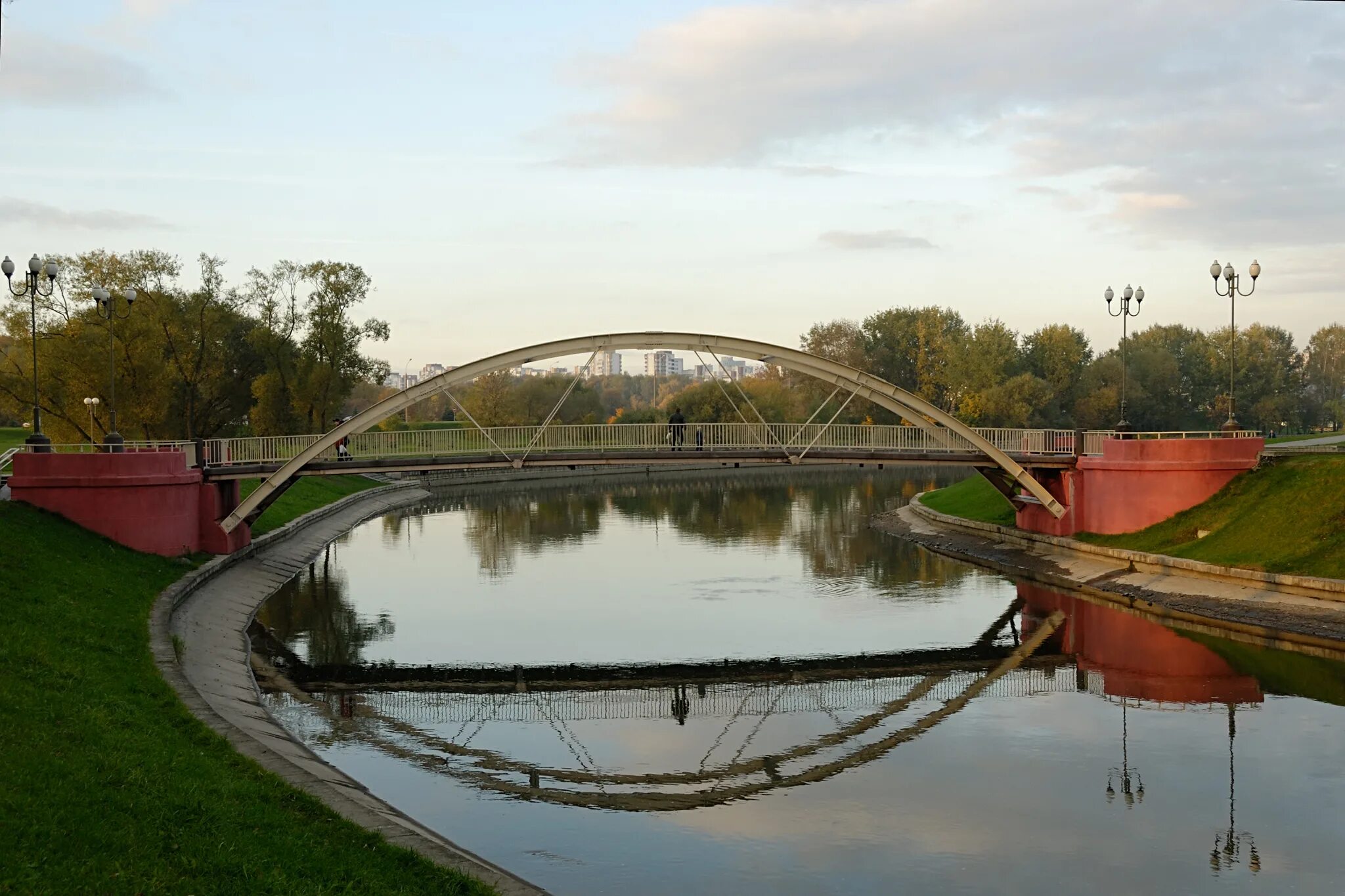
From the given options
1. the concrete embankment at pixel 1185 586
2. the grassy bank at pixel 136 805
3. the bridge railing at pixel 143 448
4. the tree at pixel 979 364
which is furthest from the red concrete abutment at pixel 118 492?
the tree at pixel 979 364

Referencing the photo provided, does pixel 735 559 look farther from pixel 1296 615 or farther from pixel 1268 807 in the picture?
pixel 1268 807

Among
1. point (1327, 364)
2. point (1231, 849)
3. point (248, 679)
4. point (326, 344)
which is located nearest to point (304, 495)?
point (326, 344)

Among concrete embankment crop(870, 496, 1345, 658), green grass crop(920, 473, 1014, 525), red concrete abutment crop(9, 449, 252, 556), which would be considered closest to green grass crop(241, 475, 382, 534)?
red concrete abutment crop(9, 449, 252, 556)

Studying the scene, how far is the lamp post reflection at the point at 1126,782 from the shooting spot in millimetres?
16031

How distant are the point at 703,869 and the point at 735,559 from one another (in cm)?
2835

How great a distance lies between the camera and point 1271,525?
103ft

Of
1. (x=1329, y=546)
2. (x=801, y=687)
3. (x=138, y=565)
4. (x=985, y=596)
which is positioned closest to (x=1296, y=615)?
(x=1329, y=546)

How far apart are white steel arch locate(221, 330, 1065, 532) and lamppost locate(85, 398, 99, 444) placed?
31.5 feet

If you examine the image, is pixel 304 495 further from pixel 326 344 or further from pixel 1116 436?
pixel 1116 436

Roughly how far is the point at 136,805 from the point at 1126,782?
42.4ft

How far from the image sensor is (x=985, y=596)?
33125mm

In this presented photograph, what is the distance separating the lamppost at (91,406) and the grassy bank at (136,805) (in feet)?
76.8

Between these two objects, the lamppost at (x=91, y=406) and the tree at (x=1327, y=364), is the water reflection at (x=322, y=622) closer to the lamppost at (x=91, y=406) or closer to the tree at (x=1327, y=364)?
the lamppost at (x=91, y=406)

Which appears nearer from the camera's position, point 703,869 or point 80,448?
point 703,869
